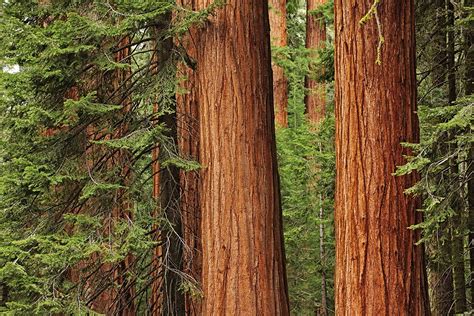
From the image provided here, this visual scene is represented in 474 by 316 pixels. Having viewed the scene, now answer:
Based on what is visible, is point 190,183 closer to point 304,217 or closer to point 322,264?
point 322,264

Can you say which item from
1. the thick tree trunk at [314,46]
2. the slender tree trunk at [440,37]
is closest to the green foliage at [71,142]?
the slender tree trunk at [440,37]

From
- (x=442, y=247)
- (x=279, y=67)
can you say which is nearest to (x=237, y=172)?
(x=442, y=247)

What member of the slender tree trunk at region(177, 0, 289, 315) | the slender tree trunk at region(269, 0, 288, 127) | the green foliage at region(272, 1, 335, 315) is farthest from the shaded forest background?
the slender tree trunk at region(269, 0, 288, 127)

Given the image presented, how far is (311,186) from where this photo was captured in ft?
44.7

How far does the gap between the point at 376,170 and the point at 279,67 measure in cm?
1059

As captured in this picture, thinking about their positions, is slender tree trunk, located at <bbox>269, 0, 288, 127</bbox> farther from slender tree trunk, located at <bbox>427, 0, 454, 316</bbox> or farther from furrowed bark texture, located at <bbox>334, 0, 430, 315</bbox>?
furrowed bark texture, located at <bbox>334, 0, 430, 315</bbox>

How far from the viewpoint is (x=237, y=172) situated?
6582 mm

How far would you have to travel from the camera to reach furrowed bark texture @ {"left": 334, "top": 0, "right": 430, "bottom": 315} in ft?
17.6

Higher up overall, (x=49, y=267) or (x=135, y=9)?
(x=135, y=9)

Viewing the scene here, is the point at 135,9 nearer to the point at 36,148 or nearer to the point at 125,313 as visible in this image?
the point at 36,148

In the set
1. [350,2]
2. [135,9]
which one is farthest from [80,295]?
[350,2]

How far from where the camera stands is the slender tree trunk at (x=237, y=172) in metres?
6.51

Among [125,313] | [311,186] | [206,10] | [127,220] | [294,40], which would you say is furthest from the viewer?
[294,40]

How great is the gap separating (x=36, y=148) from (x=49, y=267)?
1247 mm
